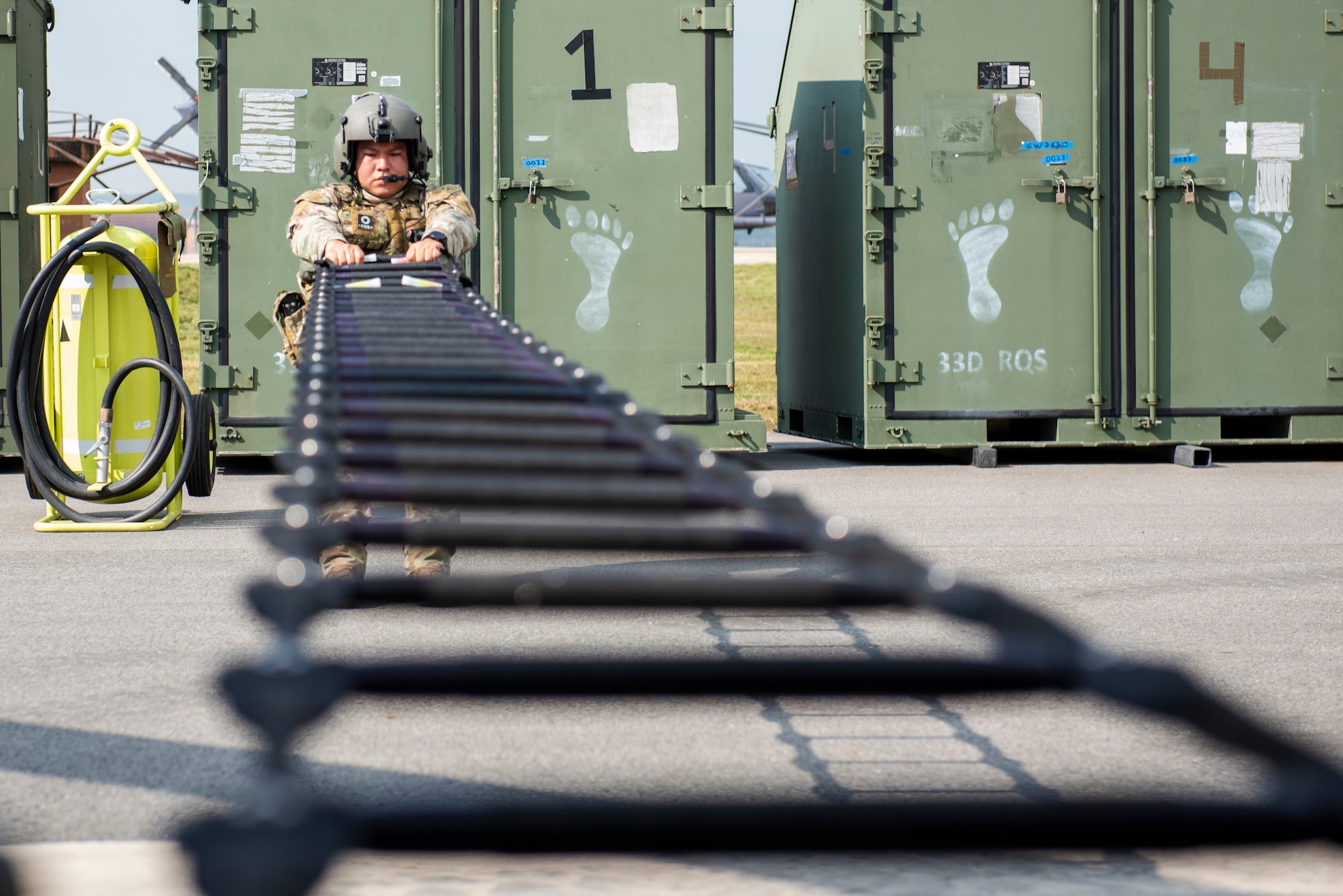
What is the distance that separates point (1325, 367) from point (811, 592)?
893 cm

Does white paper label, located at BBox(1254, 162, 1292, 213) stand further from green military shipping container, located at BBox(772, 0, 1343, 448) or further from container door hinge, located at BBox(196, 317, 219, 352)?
container door hinge, located at BBox(196, 317, 219, 352)

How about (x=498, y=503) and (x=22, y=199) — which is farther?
(x=22, y=199)

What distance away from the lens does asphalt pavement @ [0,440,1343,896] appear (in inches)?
79.7

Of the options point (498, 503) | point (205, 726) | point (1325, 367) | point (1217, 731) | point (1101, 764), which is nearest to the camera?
point (1217, 731)

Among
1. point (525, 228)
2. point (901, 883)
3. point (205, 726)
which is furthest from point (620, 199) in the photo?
point (901, 883)

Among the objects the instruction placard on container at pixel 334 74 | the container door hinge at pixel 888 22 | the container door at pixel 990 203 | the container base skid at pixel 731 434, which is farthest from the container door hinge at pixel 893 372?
the instruction placard on container at pixel 334 74

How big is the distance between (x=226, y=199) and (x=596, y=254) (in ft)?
7.67

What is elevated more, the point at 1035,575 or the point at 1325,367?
the point at 1325,367

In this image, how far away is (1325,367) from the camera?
9.05m

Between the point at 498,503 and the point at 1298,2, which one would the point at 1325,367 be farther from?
the point at 498,503

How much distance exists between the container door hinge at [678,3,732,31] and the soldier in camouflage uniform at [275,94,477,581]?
4.04 m

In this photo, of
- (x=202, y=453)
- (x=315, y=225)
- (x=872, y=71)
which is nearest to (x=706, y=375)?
(x=872, y=71)

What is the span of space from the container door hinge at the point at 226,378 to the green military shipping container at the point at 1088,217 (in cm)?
396

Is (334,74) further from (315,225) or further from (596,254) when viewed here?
(315,225)
